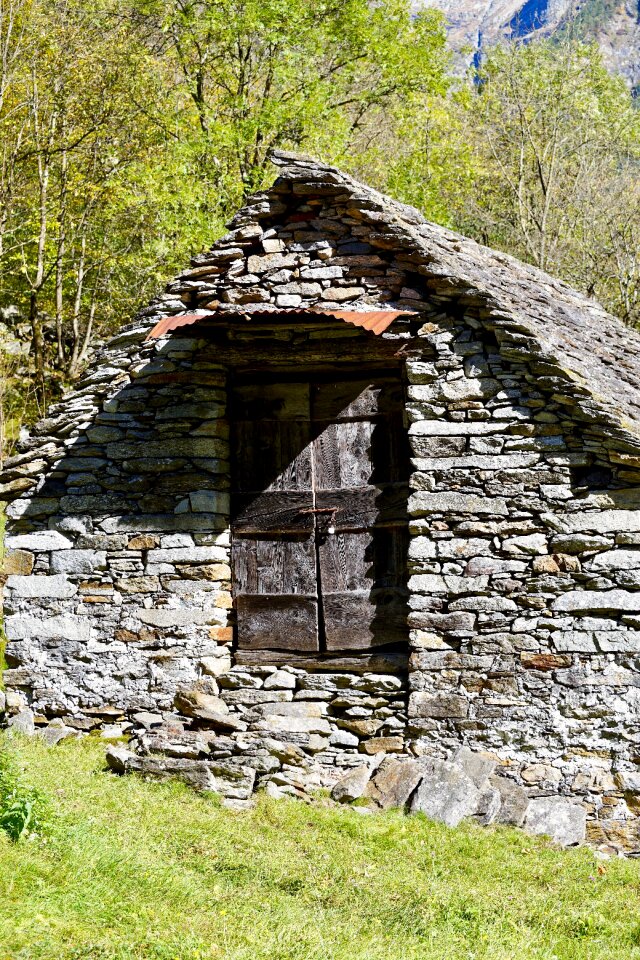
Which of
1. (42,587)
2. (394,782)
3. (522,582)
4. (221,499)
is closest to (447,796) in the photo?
(394,782)

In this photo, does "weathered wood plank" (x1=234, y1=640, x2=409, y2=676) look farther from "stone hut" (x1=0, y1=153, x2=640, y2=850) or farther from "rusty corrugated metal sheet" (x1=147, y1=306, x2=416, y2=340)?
"rusty corrugated metal sheet" (x1=147, y1=306, x2=416, y2=340)

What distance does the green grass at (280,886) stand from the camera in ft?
A: 13.4

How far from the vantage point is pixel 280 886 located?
199 inches

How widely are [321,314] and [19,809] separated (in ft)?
12.8

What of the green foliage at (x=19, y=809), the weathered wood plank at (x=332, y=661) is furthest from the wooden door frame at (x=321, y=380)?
the green foliage at (x=19, y=809)

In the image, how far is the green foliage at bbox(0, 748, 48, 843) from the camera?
466cm

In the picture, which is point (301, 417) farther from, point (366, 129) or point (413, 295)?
point (366, 129)

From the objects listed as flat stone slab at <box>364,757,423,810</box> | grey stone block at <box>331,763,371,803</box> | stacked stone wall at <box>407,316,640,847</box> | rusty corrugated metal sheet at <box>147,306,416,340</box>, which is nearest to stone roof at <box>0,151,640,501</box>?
stacked stone wall at <box>407,316,640,847</box>

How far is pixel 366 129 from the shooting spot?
19750 mm

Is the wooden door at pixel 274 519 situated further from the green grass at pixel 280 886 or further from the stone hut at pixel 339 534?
the green grass at pixel 280 886

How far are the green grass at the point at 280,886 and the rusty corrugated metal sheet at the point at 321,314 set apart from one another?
336 cm

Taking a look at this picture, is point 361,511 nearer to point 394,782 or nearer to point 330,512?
point 330,512

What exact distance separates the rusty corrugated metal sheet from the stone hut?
1.3 inches

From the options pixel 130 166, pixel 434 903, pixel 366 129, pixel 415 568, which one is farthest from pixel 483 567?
pixel 366 129
